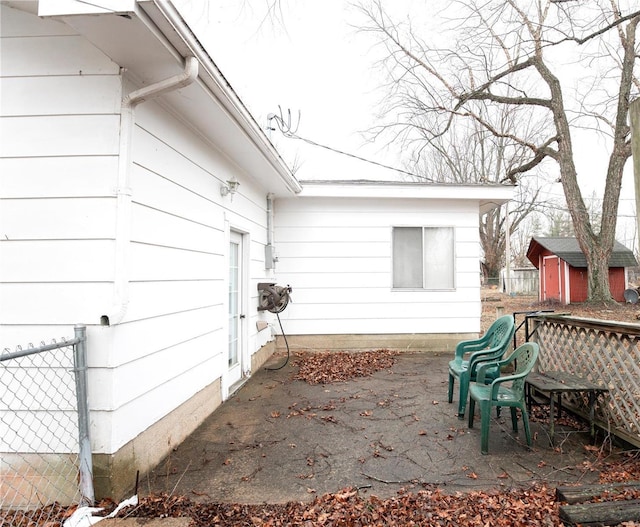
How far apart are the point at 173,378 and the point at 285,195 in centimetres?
387

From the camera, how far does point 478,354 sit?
335 cm

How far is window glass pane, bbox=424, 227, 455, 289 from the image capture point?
20.7 ft

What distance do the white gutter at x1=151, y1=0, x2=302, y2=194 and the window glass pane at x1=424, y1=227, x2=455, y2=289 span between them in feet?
9.17

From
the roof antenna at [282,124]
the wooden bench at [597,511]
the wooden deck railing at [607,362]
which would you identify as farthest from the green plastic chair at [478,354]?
the roof antenna at [282,124]

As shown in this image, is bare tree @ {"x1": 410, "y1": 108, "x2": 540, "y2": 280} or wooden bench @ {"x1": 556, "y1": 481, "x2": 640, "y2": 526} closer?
wooden bench @ {"x1": 556, "y1": 481, "x2": 640, "y2": 526}

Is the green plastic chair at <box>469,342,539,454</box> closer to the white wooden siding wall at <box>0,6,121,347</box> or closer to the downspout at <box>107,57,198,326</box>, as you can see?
the downspout at <box>107,57,198,326</box>

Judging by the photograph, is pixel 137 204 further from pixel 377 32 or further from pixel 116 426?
pixel 377 32

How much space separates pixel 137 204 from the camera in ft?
7.89

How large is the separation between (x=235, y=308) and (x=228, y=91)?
109 inches

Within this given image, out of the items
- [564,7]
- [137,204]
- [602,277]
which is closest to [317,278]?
[137,204]

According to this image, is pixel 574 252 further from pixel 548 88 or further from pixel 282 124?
pixel 282 124

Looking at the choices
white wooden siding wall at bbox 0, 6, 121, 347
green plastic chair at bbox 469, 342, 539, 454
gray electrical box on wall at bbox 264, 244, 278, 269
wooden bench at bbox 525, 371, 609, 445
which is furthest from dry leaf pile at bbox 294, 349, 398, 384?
white wooden siding wall at bbox 0, 6, 121, 347

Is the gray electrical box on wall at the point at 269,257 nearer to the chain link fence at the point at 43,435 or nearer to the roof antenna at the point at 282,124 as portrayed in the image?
the roof antenna at the point at 282,124

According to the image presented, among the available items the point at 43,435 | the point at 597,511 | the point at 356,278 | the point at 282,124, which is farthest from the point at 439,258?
the point at 43,435
